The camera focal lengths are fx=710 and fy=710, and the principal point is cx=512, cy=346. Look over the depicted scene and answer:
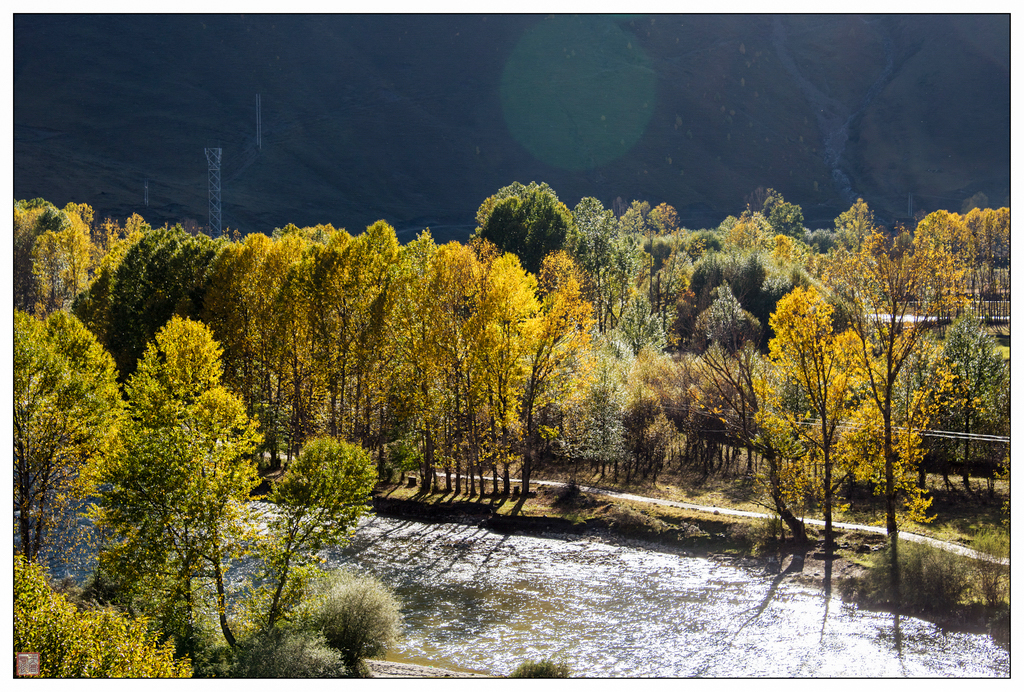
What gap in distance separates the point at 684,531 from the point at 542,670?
16215mm

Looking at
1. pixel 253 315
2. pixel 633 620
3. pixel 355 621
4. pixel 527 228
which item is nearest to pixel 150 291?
pixel 253 315

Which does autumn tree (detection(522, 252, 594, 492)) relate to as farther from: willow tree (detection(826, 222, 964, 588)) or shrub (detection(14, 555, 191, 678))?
shrub (detection(14, 555, 191, 678))

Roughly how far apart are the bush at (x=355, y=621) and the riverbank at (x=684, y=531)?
14.8m

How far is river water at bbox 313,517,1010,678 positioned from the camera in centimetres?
2252

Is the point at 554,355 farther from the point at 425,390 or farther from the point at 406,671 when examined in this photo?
the point at 406,671

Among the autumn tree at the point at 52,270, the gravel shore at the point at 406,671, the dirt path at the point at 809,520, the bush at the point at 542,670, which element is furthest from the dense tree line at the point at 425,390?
the autumn tree at the point at 52,270

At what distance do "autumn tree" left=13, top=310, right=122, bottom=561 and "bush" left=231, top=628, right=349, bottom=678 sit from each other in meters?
9.29

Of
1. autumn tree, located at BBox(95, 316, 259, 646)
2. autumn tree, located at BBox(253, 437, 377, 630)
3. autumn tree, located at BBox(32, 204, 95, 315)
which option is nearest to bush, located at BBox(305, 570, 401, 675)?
autumn tree, located at BBox(253, 437, 377, 630)

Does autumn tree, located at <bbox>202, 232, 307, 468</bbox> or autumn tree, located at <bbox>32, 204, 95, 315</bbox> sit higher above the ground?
autumn tree, located at <bbox>32, 204, 95, 315</bbox>

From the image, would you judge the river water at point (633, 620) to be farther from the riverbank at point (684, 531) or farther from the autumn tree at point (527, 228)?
the autumn tree at point (527, 228)

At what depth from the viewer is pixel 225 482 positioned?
19906mm

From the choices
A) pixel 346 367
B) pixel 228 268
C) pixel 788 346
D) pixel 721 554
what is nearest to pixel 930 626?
pixel 721 554

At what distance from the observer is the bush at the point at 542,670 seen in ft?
67.7

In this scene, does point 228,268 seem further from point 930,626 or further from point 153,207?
point 153,207
